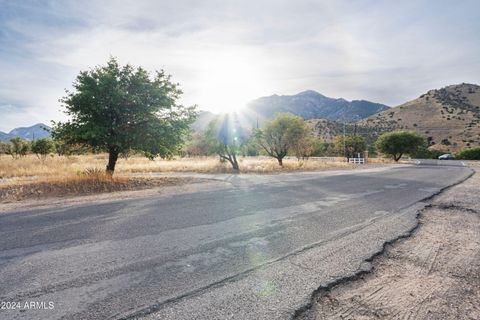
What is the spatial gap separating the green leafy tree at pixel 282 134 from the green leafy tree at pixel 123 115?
1791 cm

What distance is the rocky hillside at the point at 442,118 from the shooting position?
78.1m

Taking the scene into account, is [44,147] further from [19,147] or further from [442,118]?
[442,118]

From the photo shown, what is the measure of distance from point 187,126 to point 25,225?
1075 cm

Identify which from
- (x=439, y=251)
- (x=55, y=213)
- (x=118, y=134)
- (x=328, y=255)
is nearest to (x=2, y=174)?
(x=118, y=134)

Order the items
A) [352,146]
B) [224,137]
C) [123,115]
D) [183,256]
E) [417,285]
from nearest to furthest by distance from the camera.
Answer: [417,285], [183,256], [123,115], [224,137], [352,146]

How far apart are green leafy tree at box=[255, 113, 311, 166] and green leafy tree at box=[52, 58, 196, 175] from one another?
17.9m

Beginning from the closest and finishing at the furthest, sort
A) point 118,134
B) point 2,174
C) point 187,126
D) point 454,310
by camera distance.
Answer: point 454,310
point 118,134
point 187,126
point 2,174

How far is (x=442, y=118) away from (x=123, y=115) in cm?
10271

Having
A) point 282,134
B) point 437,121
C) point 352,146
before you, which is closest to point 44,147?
point 282,134

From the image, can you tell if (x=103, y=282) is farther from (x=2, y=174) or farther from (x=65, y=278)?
(x=2, y=174)

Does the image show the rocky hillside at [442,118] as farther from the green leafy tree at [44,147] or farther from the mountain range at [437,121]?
the green leafy tree at [44,147]

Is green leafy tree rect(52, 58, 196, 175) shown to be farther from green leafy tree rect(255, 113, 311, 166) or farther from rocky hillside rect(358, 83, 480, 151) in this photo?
rocky hillside rect(358, 83, 480, 151)

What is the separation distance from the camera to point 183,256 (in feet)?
14.3

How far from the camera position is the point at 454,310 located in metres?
3.07
